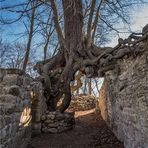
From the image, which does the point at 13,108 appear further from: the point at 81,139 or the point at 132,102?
the point at 81,139

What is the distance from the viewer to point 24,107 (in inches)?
241

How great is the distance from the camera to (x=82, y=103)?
1438 centimetres

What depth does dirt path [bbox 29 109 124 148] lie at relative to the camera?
22.4 feet

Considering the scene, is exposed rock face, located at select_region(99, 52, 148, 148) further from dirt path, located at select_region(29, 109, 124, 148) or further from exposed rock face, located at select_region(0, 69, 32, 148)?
exposed rock face, located at select_region(0, 69, 32, 148)

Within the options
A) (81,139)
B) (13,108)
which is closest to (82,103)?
(81,139)

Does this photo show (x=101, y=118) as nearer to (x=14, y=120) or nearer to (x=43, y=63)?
(x=43, y=63)

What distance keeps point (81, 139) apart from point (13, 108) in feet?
9.70

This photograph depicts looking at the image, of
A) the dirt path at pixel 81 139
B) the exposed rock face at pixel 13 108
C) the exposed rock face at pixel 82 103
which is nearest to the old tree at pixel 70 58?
the dirt path at pixel 81 139

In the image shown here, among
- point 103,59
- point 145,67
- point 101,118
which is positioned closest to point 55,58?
point 103,59

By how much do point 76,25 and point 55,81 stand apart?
218 cm

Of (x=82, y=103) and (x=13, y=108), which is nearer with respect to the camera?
(x=13, y=108)

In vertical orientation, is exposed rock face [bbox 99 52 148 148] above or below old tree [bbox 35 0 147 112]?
below

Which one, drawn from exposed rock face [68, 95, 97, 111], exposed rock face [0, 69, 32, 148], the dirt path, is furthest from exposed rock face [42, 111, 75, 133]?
exposed rock face [68, 95, 97, 111]

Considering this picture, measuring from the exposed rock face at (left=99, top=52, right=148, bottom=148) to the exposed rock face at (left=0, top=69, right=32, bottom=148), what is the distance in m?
2.36
